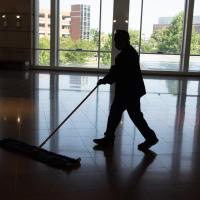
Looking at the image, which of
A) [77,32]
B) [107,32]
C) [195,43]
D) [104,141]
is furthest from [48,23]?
[104,141]

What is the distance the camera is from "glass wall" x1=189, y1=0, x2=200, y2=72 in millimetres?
16302

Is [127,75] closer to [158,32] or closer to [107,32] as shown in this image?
[107,32]

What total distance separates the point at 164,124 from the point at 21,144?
2.93m

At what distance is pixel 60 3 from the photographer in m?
16.6

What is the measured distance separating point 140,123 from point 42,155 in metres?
1.47

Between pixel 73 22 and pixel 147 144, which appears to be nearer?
pixel 147 144

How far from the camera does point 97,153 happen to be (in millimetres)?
4945

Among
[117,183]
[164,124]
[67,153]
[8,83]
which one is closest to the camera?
[117,183]

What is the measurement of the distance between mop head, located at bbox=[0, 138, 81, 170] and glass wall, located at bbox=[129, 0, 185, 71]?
12.4 metres

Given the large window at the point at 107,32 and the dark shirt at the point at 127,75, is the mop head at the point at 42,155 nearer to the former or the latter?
the dark shirt at the point at 127,75

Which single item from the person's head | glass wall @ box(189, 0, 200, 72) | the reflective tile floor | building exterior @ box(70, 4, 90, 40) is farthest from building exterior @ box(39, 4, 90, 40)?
the person's head

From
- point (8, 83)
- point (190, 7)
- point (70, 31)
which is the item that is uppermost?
point (190, 7)

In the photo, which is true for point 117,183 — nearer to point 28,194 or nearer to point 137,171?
point 137,171

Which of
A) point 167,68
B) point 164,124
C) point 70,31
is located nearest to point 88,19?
point 70,31
